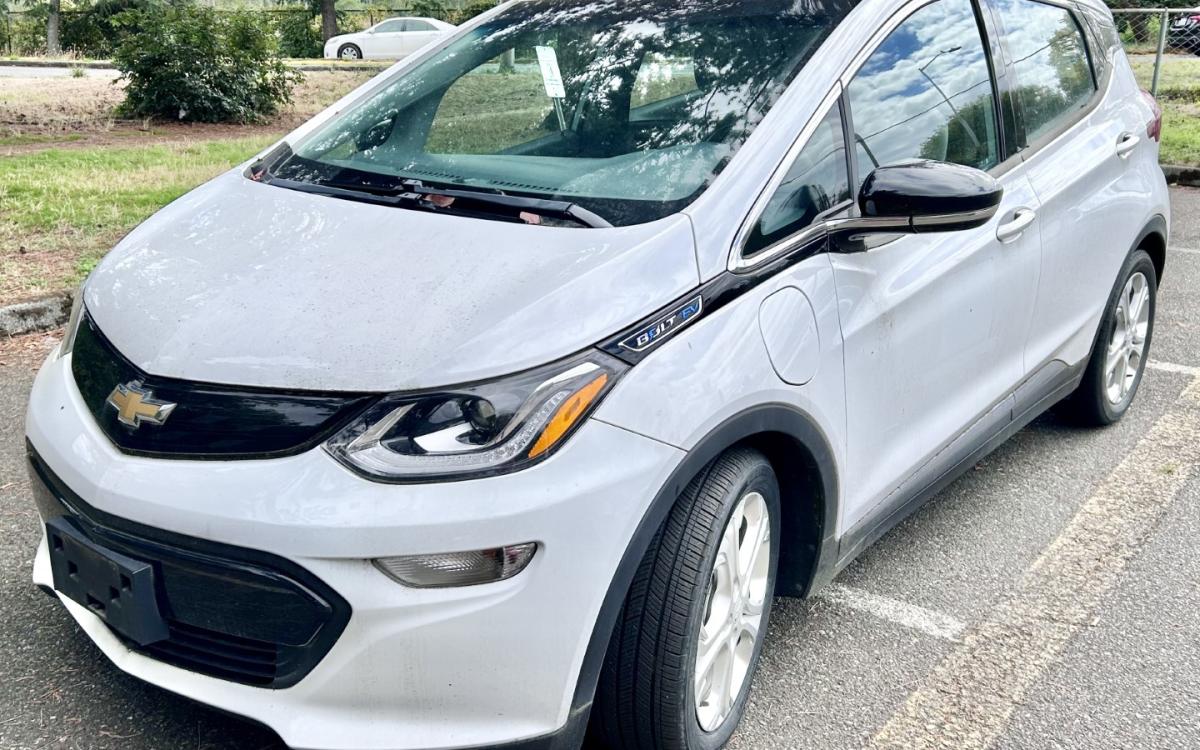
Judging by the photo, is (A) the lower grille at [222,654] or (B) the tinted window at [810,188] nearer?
(A) the lower grille at [222,654]

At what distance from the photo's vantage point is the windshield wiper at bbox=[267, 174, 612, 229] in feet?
8.12

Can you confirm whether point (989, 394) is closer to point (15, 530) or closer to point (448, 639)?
point (448, 639)

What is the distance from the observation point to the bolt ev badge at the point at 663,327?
2.13 m

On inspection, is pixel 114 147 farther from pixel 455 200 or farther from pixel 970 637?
pixel 970 637

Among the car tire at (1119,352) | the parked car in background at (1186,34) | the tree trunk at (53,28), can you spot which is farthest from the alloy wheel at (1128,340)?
the tree trunk at (53,28)

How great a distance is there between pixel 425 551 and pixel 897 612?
A: 5.40ft

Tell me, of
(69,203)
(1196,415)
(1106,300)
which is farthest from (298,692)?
(69,203)

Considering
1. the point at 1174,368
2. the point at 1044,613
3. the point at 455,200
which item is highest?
the point at 455,200

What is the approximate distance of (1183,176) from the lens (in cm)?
965

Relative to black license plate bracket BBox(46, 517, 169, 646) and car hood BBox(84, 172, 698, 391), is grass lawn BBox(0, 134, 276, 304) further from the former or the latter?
black license plate bracket BBox(46, 517, 169, 646)

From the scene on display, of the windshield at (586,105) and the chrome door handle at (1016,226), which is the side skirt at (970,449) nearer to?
the chrome door handle at (1016,226)

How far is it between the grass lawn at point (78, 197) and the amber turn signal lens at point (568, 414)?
163 inches

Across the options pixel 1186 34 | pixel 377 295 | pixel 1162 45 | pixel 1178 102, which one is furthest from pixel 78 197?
pixel 1178 102

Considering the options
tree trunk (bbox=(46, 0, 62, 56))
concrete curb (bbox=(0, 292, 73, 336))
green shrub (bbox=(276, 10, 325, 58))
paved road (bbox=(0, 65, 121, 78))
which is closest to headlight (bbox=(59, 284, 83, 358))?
concrete curb (bbox=(0, 292, 73, 336))
